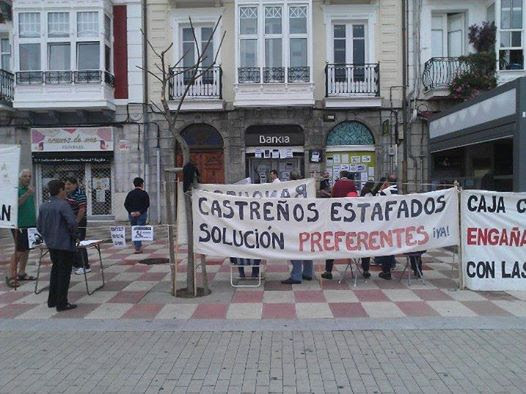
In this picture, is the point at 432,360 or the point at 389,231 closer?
the point at 432,360

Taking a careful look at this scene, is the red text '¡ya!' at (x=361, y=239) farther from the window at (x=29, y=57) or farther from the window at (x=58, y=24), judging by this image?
the window at (x=29, y=57)

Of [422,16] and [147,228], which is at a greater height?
[422,16]

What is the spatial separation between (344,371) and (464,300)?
333cm

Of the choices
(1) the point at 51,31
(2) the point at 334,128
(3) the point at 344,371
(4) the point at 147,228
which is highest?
(1) the point at 51,31

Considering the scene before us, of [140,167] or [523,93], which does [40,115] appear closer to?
[140,167]

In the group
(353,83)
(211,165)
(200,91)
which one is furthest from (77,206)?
(353,83)

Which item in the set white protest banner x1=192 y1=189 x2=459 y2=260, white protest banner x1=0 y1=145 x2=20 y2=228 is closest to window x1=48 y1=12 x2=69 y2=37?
white protest banner x1=0 y1=145 x2=20 y2=228

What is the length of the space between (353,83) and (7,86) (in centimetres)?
1247

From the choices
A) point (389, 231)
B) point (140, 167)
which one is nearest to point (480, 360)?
point (389, 231)

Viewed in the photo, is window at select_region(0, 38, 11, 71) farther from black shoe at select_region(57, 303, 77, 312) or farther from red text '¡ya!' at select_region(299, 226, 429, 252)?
red text '¡ya!' at select_region(299, 226, 429, 252)

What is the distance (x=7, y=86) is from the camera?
18.3m

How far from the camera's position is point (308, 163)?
59.4 feet

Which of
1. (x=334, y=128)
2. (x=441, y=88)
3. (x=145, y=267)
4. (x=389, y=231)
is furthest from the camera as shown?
(x=334, y=128)

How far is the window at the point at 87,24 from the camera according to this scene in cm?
1764
